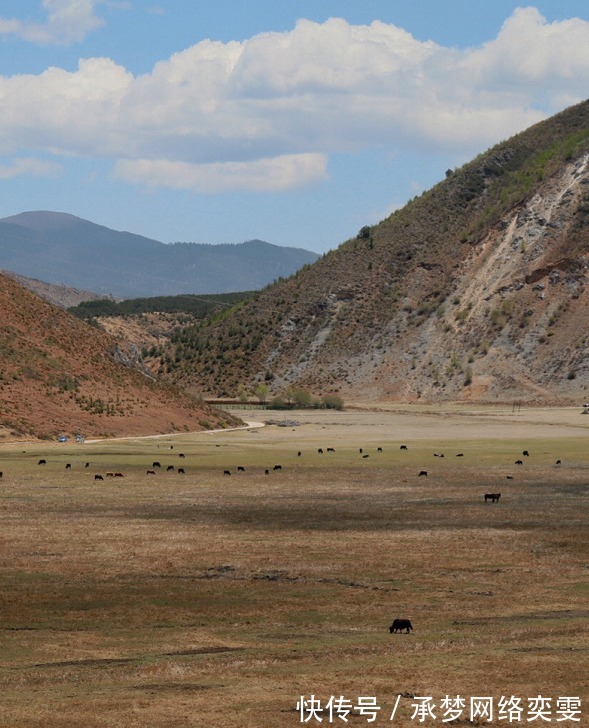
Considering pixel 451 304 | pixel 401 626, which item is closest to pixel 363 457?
pixel 401 626

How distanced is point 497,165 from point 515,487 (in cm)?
13425

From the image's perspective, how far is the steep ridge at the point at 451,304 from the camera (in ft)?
475

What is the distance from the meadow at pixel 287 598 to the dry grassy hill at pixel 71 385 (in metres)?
36.4

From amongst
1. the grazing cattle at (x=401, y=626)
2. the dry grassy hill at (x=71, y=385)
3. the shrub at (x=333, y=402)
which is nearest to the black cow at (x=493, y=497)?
the grazing cattle at (x=401, y=626)

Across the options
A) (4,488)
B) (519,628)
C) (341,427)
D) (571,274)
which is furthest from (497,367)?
(519,628)

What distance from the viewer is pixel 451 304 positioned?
159m

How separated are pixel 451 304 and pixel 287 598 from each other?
136 meters

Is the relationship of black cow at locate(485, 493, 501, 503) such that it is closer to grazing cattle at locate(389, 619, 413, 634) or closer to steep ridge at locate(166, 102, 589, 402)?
grazing cattle at locate(389, 619, 413, 634)

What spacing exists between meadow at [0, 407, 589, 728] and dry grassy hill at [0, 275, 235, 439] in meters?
36.4

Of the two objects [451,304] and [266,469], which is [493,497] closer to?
[266,469]

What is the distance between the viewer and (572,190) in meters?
160

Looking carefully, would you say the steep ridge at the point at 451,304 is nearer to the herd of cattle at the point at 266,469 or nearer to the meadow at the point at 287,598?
the herd of cattle at the point at 266,469

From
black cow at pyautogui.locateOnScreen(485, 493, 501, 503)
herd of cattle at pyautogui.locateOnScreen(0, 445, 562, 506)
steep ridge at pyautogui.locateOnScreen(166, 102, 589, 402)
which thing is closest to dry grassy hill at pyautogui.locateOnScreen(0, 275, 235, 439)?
herd of cattle at pyautogui.locateOnScreen(0, 445, 562, 506)

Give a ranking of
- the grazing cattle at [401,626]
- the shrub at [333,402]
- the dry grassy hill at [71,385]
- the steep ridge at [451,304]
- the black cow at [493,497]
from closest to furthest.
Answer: the grazing cattle at [401,626] < the black cow at [493,497] < the dry grassy hill at [71,385] < the shrub at [333,402] < the steep ridge at [451,304]
